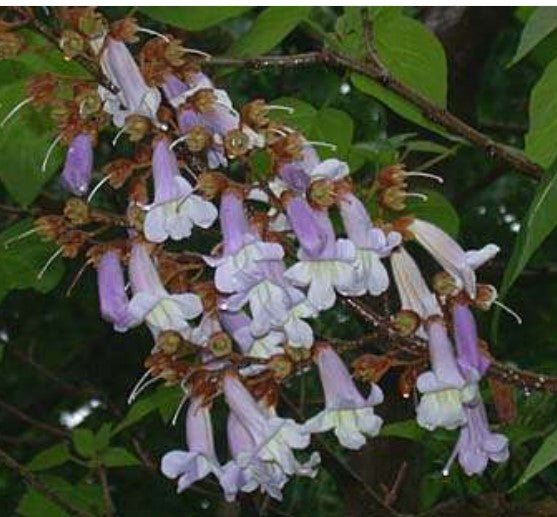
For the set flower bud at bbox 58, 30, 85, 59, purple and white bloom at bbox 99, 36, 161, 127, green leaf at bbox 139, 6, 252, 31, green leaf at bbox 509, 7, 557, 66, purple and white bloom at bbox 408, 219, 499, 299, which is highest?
flower bud at bbox 58, 30, 85, 59

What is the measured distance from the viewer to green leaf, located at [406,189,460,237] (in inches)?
84.3

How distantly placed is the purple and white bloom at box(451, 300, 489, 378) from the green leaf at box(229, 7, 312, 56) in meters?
0.39

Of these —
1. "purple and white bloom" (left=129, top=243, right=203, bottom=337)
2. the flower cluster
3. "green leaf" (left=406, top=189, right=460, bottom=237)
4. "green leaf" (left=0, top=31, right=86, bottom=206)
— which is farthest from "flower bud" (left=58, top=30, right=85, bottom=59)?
"green leaf" (left=406, top=189, right=460, bottom=237)

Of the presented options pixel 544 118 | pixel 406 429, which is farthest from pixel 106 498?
pixel 544 118

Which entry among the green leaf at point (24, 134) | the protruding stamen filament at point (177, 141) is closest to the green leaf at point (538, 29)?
the protruding stamen filament at point (177, 141)

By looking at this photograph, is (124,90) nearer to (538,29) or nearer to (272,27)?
(272,27)

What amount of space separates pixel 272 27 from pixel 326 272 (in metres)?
0.42

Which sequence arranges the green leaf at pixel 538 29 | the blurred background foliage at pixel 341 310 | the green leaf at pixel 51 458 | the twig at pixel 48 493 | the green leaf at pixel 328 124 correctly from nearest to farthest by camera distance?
the green leaf at pixel 538 29
the blurred background foliage at pixel 341 310
the green leaf at pixel 328 124
the twig at pixel 48 493
the green leaf at pixel 51 458

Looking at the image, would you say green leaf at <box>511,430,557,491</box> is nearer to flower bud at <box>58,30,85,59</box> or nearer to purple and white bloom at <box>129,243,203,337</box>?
purple and white bloom at <box>129,243,203,337</box>

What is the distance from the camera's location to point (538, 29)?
1.46 m

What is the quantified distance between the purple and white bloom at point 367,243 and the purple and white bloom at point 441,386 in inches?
3.2

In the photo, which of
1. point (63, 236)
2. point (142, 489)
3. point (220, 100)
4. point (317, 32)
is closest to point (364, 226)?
point (220, 100)

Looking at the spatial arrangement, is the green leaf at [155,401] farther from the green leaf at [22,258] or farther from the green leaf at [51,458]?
the green leaf at [51,458]

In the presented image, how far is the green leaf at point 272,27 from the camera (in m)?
1.79
